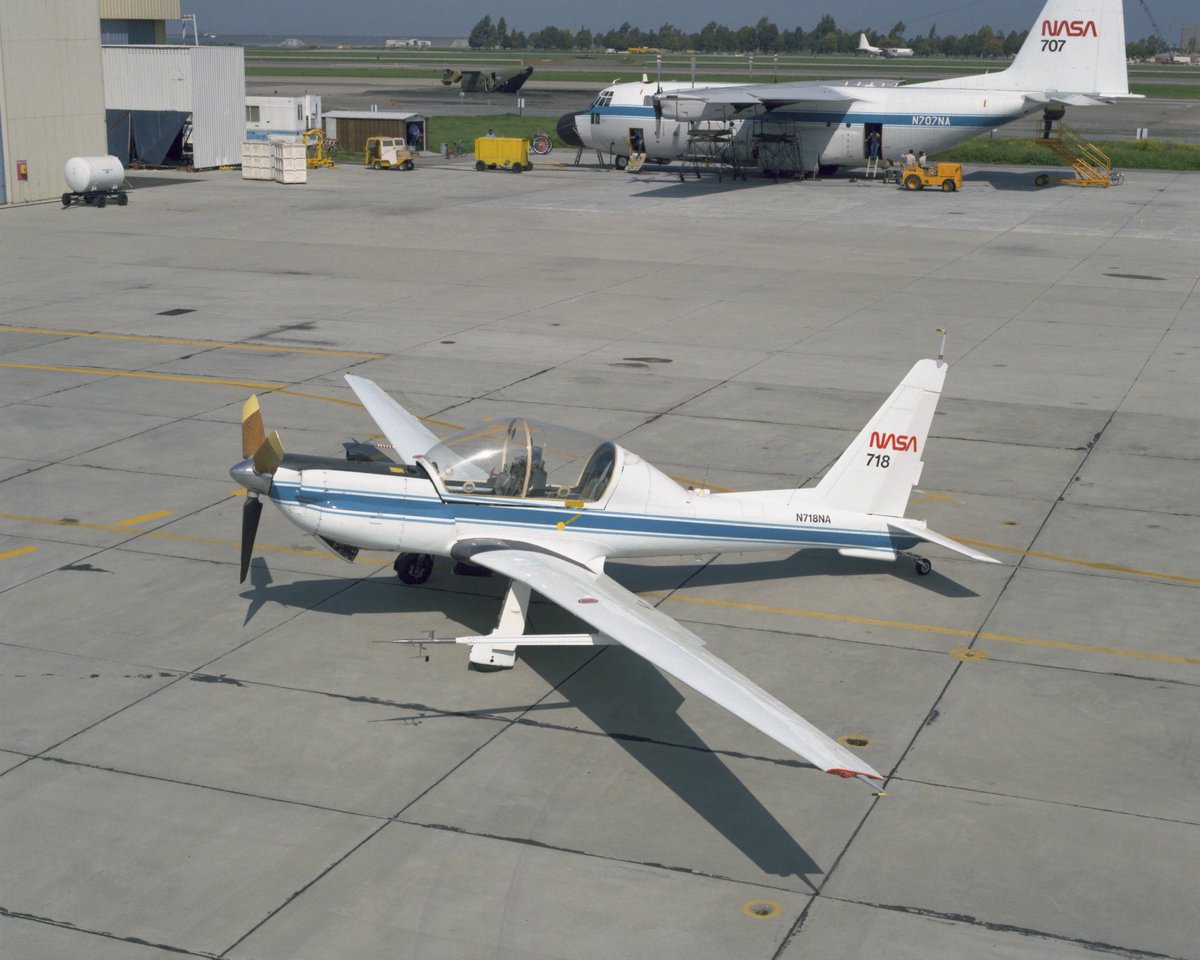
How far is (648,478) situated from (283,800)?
241 inches

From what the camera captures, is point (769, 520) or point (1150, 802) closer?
point (1150, 802)

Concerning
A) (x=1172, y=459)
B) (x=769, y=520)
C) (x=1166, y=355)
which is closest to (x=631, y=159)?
(x=1166, y=355)

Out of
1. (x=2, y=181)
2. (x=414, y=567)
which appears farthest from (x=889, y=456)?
(x=2, y=181)

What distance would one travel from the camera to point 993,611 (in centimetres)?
1716

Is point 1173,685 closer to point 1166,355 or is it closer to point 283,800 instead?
point 283,800

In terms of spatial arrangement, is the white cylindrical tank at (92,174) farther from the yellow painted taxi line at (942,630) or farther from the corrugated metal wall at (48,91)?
the yellow painted taxi line at (942,630)

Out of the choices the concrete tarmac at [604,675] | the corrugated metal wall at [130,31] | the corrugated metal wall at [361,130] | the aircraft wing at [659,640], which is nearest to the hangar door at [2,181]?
the concrete tarmac at [604,675]

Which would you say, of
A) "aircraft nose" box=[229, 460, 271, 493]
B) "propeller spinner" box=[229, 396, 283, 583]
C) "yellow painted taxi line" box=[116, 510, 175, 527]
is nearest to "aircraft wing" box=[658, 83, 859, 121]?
"yellow painted taxi line" box=[116, 510, 175, 527]

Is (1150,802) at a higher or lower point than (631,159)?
lower

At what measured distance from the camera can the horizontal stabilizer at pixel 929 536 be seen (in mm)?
16953

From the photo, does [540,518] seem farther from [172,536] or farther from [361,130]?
[361,130]

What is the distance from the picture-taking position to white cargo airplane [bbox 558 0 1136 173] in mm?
57125

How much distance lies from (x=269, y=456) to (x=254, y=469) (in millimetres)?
303

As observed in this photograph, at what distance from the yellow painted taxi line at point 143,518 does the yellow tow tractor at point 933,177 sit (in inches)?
1781
